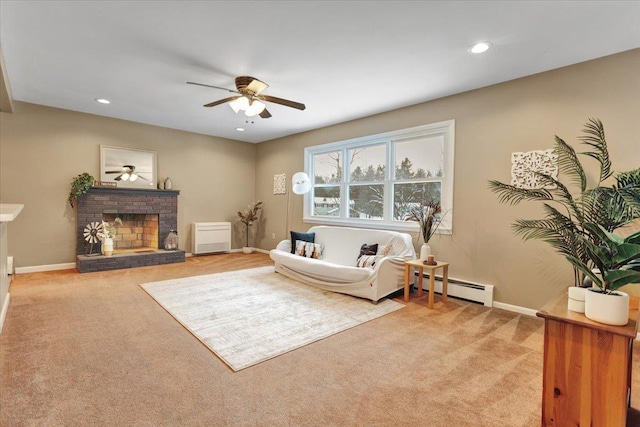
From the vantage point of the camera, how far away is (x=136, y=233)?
20.5 feet

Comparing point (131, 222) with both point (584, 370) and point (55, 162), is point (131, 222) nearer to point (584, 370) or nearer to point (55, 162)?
point (55, 162)

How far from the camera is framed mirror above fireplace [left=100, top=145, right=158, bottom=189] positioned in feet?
18.3

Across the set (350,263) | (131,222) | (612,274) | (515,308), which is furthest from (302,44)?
(131,222)

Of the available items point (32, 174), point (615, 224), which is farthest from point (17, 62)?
point (615, 224)

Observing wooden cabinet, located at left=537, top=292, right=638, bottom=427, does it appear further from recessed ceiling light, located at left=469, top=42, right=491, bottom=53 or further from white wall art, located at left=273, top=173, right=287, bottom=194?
white wall art, located at left=273, top=173, right=287, bottom=194

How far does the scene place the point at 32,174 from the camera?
4922 mm

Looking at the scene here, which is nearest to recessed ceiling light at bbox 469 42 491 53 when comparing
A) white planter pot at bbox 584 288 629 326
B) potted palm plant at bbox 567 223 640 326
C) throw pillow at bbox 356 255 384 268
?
potted palm plant at bbox 567 223 640 326

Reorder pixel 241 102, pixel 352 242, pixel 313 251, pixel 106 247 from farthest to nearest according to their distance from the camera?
pixel 106 247 → pixel 313 251 → pixel 352 242 → pixel 241 102

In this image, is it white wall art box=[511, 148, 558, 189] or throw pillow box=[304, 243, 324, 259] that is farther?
throw pillow box=[304, 243, 324, 259]

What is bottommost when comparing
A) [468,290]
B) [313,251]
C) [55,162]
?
[468,290]

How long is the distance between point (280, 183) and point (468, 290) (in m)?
4.41

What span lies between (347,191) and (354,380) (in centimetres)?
381

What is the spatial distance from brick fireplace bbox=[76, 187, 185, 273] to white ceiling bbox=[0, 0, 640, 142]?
1862 mm

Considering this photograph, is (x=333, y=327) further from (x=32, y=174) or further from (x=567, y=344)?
(x=32, y=174)
